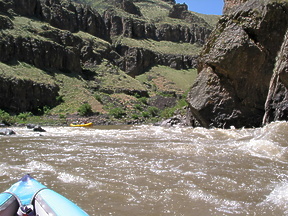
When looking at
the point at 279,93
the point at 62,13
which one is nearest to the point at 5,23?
the point at 62,13

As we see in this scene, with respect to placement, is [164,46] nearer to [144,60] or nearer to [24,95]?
[144,60]

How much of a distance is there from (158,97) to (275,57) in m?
42.0

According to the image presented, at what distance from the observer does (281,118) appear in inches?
550

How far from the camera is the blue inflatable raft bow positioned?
10.3ft

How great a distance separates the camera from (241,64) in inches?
648

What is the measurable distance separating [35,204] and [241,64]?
16.0 metres

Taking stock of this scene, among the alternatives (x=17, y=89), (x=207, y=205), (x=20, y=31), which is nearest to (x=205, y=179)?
(x=207, y=205)

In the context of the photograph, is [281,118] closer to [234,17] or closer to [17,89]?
[234,17]

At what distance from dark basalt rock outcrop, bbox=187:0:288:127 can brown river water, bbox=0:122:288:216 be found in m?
8.14

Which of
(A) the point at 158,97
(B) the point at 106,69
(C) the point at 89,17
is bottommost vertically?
(A) the point at 158,97

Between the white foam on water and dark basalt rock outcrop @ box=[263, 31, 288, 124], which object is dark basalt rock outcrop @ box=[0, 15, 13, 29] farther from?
the white foam on water

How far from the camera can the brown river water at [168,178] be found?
13.7 feet

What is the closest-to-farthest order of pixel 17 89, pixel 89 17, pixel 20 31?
1. pixel 17 89
2. pixel 20 31
3. pixel 89 17

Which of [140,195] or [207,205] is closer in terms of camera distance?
[207,205]
